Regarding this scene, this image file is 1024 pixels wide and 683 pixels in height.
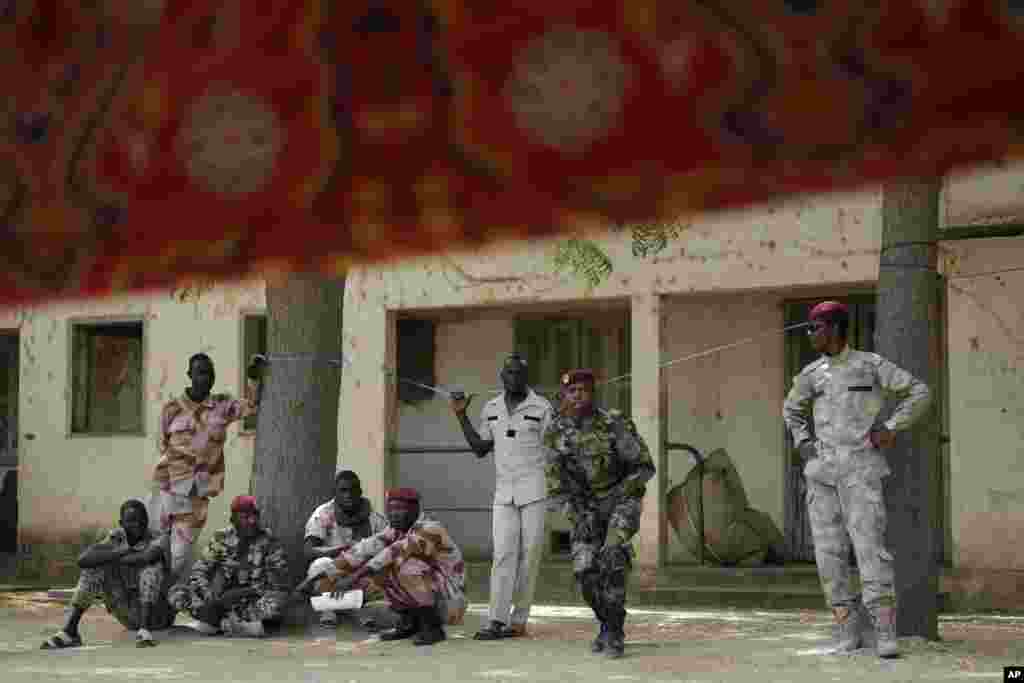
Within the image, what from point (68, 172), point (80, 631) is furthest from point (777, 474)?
point (68, 172)

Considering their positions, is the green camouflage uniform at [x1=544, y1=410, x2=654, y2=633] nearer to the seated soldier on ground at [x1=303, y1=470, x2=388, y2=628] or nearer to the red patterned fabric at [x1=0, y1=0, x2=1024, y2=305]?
the seated soldier on ground at [x1=303, y1=470, x2=388, y2=628]

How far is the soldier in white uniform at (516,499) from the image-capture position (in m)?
8.46

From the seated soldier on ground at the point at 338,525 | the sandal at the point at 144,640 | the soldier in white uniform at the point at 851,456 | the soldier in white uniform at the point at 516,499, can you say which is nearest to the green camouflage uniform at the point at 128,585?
the sandal at the point at 144,640

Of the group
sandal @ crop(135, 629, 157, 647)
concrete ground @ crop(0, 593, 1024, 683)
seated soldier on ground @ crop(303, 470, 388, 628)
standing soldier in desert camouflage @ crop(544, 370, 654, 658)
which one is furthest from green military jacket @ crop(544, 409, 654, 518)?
sandal @ crop(135, 629, 157, 647)

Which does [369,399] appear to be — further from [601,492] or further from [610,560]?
[610,560]

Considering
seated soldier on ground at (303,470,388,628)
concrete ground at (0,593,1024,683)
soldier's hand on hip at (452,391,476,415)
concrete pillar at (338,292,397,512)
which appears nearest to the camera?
concrete ground at (0,593,1024,683)

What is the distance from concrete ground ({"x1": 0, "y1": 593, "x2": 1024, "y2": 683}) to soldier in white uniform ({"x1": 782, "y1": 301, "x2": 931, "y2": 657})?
1.13ft

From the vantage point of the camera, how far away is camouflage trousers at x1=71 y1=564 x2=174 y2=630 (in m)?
8.71

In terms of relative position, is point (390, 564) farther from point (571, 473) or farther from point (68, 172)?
point (68, 172)

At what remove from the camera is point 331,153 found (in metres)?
0.73

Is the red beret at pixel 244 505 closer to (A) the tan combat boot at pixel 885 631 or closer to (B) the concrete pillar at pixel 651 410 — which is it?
(A) the tan combat boot at pixel 885 631

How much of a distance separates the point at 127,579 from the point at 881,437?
413 centimetres

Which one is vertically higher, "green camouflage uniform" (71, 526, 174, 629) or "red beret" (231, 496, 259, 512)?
"red beret" (231, 496, 259, 512)

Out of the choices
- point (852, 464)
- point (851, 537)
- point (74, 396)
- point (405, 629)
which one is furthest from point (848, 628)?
point (74, 396)
